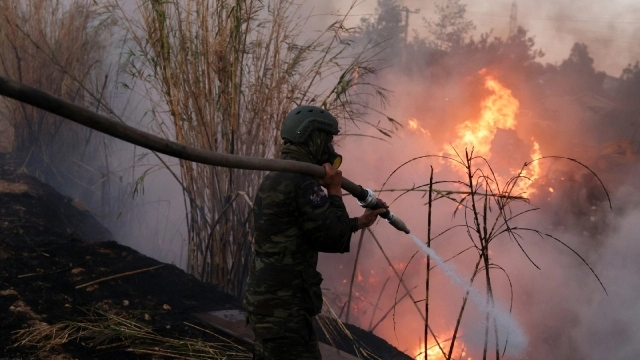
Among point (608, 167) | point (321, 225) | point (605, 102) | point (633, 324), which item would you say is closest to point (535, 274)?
point (633, 324)

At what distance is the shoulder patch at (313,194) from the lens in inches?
107

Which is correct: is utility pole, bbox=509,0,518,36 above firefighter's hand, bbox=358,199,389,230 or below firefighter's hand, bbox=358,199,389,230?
above

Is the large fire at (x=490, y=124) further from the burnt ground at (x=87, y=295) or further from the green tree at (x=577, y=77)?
the burnt ground at (x=87, y=295)

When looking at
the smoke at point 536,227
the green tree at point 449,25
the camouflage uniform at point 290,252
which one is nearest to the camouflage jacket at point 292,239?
the camouflage uniform at point 290,252

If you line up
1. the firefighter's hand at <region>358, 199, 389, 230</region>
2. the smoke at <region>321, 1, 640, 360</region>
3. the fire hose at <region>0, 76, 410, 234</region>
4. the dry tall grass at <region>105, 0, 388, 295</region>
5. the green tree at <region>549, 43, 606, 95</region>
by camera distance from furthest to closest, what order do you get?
the green tree at <region>549, 43, 606, 95</region> → the smoke at <region>321, 1, 640, 360</region> → the dry tall grass at <region>105, 0, 388, 295</region> → the firefighter's hand at <region>358, 199, 389, 230</region> → the fire hose at <region>0, 76, 410, 234</region>

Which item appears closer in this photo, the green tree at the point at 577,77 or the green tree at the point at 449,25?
the green tree at the point at 577,77

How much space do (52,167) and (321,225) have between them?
667 centimetres

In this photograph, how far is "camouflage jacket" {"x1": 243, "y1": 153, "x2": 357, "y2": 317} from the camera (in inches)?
108

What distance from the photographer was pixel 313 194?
2725mm

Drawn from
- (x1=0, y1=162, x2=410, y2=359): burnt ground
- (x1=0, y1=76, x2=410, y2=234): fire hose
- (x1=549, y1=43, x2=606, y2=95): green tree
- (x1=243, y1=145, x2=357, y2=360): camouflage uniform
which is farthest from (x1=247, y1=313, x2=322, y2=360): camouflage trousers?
(x1=549, y1=43, x2=606, y2=95): green tree

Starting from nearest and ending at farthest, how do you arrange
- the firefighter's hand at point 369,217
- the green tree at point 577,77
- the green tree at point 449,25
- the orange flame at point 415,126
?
the firefighter's hand at point 369,217
the orange flame at point 415,126
the green tree at point 577,77
the green tree at point 449,25

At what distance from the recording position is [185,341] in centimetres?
380

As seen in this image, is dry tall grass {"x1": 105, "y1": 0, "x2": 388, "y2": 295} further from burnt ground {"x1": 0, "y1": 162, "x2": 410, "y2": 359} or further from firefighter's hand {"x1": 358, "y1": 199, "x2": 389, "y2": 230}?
firefighter's hand {"x1": 358, "y1": 199, "x2": 389, "y2": 230}

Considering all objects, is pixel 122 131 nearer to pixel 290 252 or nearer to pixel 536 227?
pixel 290 252
